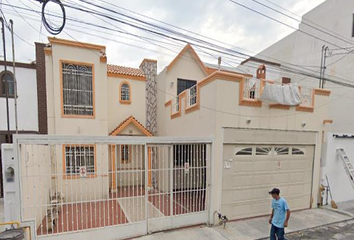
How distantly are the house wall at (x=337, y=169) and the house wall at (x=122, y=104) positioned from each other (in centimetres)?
883

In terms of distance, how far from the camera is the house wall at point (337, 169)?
7.09 m

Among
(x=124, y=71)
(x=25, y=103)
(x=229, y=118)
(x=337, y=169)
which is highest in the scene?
(x=124, y=71)

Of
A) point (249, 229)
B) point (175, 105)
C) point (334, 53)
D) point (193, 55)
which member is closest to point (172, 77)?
point (193, 55)

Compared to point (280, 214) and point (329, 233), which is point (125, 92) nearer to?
point (280, 214)

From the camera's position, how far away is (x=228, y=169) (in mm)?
5656

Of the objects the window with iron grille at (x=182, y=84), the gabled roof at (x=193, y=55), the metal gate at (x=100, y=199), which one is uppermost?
the gabled roof at (x=193, y=55)

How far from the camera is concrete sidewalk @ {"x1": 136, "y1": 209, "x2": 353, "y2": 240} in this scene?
15.8 feet

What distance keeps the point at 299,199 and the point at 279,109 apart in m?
3.57

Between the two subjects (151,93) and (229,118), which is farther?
(151,93)

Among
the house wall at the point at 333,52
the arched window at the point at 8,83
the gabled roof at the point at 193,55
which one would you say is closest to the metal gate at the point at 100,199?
the arched window at the point at 8,83

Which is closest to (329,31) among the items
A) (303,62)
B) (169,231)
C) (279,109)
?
(303,62)

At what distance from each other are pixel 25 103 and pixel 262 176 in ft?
32.8

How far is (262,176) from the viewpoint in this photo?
611 cm

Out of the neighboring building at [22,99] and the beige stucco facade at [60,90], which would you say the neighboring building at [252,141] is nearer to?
the beige stucco facade at [60,90]
